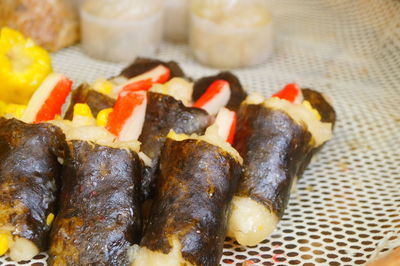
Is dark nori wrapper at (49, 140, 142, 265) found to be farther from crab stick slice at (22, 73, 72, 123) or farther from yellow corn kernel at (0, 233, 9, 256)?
crab stick slice at (22, 73, 72, 123)

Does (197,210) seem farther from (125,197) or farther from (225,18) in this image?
(225,18)

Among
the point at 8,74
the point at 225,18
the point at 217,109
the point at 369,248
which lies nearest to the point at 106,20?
the point at 225,18

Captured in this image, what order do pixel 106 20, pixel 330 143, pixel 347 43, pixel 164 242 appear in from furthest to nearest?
1. pixel 347 43
2. pixel 106 20
3. pixel 330 143
4. pixel 164 242

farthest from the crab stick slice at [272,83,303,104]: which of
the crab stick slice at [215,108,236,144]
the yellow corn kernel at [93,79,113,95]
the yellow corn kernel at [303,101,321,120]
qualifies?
the yellow corn kernel at [93,79,113,95]

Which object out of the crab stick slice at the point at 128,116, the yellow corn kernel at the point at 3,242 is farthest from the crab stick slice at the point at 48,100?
the yellow corn kernel at the point at 3,242

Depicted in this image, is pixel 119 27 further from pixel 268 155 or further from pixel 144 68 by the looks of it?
pixel 268 155

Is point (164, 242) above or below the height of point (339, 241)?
above

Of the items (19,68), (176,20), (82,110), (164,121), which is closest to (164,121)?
(164,121)
